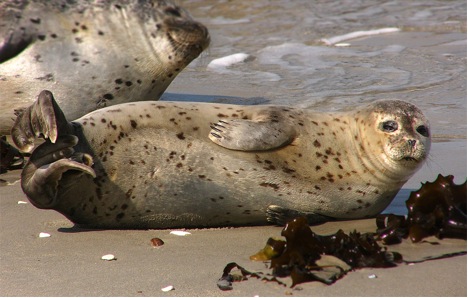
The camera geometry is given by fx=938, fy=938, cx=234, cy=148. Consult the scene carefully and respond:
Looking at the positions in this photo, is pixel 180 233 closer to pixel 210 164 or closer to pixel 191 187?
pixel 191 187

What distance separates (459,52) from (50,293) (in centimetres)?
653

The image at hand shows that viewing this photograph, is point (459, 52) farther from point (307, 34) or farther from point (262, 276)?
point (262, 276)

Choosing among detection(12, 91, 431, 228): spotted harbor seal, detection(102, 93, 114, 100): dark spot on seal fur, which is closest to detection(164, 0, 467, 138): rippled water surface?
detection(102, 93, 114, 100): dark spot on seal fur

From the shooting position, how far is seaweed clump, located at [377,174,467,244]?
4.10 metres

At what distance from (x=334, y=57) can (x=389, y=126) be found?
4.80 meters

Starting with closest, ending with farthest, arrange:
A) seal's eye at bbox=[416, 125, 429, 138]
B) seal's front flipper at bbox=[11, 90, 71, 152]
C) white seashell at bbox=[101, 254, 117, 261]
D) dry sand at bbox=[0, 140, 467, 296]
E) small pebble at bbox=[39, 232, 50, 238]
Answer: dry sand at bbox=[0, 140, 467, 296] → white seashell at bbox=[101, 254, 117, 261] → seal's front flipper at bbox=[11, 90, 71, 152] → small pebble at bbox=[39, 232, 50, 238] → seal's eye at bbox=[416, 125, 429, 138]

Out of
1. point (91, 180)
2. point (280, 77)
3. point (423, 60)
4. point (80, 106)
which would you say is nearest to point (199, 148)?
point (91, 180)

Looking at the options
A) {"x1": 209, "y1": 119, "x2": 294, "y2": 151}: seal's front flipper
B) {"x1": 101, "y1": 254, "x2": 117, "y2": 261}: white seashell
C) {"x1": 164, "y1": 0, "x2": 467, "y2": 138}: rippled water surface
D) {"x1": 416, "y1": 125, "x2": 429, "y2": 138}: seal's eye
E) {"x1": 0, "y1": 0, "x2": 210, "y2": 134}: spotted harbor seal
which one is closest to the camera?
{"x1": 101, "y1": 254, "x2": 117, "y2": 261}: white seashell

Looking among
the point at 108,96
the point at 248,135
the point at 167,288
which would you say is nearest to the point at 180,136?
the point at 248,135

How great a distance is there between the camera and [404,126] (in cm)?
464

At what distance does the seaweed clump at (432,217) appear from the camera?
4.10m

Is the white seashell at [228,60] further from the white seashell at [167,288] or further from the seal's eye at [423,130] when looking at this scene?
the white seashell at [167,288]

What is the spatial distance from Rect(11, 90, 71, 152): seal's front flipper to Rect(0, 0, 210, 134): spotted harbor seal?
1.25 metres

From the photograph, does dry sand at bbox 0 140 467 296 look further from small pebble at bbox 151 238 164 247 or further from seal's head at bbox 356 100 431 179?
seal's head at bbox 356 100 431 179
